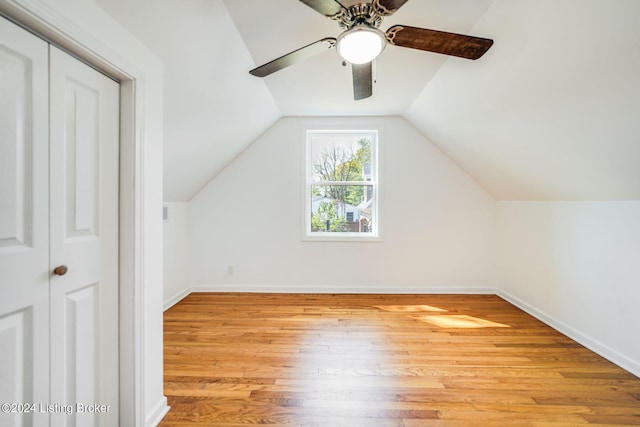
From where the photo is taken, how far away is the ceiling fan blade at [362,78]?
1550mm

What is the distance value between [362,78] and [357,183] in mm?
1933

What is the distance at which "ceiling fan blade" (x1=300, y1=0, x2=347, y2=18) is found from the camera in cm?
114

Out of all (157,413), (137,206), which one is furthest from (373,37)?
(157,413)

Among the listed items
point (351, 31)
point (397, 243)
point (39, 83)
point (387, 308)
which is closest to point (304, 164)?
point (397, 243)

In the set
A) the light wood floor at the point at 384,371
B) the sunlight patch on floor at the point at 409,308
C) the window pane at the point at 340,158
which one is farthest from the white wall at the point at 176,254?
the sunlight patch on floor at the point at 409,308

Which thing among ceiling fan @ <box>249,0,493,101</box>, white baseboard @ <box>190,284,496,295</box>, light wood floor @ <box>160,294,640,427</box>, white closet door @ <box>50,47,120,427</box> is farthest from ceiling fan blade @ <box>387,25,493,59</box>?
white baseboard @ <box>190,284,496,295</box>

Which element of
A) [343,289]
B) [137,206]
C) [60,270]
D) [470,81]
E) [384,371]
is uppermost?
[470,81]

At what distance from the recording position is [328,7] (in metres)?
1.18

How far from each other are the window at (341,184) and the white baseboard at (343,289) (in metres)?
0.70

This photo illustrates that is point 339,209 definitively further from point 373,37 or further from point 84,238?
point 84,238

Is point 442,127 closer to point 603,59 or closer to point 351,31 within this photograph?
point 603,59

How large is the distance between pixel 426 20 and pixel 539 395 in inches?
96.0

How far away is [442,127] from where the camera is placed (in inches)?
112

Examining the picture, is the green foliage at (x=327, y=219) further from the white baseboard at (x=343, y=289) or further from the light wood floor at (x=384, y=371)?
the light wood floor at (x=384, y=371)
